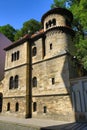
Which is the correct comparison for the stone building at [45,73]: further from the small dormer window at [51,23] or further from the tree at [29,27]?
the tree at [29,27]

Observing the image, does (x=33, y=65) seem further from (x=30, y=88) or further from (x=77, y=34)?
(x=77, y=34)

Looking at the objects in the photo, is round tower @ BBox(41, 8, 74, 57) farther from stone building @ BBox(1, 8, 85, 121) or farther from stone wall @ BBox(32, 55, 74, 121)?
stone wall @ BBox(32, 55, 74, 121)

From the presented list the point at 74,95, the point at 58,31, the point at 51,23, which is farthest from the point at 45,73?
the point at 51,23

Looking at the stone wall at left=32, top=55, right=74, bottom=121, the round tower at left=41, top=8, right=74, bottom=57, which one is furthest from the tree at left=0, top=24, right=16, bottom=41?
the stone wall at left=32, top=55, right=74, bottom=121

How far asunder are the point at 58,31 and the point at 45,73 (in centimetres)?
492

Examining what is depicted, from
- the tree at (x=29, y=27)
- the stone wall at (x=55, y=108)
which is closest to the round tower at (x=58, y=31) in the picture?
the stone wall at (x=55, y=108)

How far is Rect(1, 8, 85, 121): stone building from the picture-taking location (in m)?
14.6

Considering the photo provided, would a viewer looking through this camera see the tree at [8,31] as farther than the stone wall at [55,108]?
Yes

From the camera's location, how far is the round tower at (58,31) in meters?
16.3

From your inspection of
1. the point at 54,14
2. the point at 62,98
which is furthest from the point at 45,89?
the point at 54,14

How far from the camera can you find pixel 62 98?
561 inches

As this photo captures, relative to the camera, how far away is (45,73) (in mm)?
16406

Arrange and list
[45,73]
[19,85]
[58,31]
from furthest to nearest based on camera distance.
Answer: [19,85] < [58,31] < [45,73]

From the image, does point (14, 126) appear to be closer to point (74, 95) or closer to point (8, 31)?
point (74, 95)
